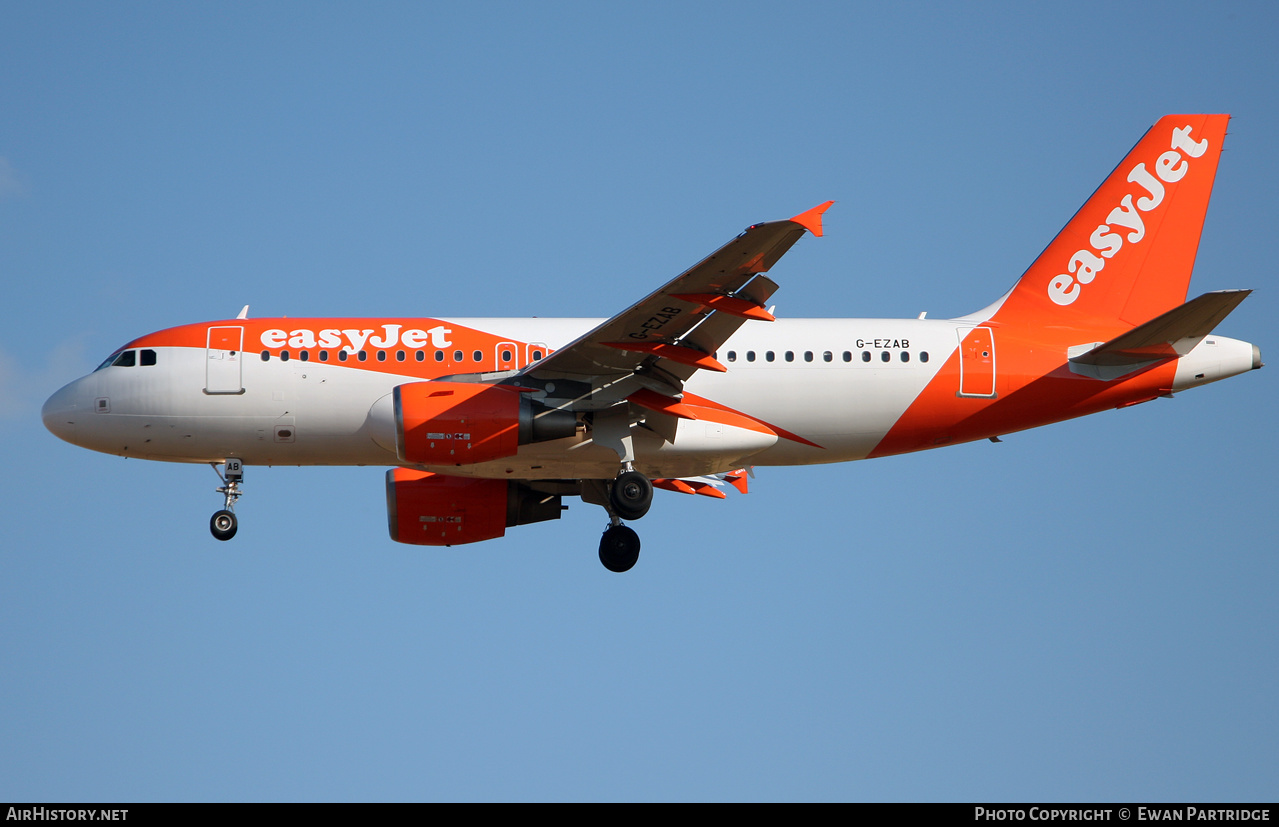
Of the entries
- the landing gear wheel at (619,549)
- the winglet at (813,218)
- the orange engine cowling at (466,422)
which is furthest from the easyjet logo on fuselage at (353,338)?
the winglet at (813,218)

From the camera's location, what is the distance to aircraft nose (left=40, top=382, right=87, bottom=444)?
2641 centimetres

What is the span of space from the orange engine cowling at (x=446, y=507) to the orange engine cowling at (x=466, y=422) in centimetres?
427

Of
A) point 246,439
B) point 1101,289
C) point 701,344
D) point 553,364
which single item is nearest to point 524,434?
point 553,364

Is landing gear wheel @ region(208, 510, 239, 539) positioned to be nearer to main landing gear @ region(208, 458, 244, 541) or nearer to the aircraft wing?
main landing gear @ region(208, 458, 244, 541)

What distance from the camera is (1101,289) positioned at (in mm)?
27719

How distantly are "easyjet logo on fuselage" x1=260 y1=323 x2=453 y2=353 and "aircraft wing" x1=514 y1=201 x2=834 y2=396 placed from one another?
7.76 ft

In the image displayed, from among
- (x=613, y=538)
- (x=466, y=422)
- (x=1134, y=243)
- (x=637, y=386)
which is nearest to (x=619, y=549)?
(x=613, y=538)

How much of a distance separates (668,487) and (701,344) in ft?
22.8

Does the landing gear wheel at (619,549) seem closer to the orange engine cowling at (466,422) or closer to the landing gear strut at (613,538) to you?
the landing gear strut at (613,538)

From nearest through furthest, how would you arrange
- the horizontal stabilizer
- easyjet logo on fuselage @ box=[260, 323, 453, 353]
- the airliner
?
the horizontal stabilizer → the airliner → easyjet logo on fuselage @ box=[260, 323, 453, 353]

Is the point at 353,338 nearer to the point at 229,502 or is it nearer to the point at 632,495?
the point at 229,502

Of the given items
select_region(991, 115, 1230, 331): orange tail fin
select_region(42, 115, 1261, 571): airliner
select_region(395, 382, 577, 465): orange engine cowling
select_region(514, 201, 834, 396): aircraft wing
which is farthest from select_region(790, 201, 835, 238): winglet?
select_region(991, 115, 1230, 331): orange tail fin
